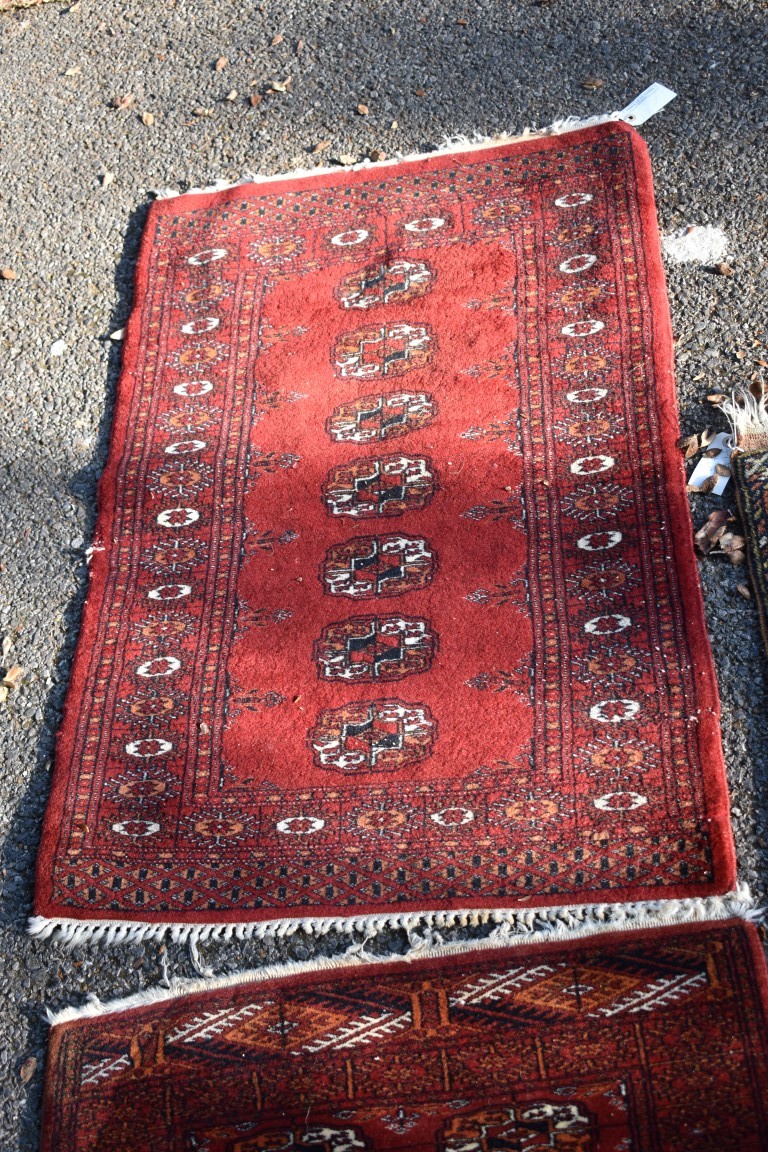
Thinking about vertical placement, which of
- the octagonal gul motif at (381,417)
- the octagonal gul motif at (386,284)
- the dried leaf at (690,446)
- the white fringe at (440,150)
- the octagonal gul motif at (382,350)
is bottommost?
the dried leaf at (690,446)

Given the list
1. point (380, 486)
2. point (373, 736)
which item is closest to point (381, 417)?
point (380, 486)

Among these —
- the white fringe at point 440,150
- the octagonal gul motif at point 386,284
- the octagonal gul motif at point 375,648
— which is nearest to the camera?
the octagonal gul motif at point 375,648

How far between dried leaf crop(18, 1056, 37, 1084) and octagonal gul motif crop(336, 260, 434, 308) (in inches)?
84.2

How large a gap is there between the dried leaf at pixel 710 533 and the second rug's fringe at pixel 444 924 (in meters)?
0.81

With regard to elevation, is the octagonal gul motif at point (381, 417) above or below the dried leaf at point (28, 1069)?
above

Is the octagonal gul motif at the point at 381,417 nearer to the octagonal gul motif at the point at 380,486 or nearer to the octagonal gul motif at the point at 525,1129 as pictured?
the octagonal gul motif at the point at 380,486

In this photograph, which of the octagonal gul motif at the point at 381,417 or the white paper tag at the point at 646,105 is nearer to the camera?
the octagonal gul motif at the point at 381,417

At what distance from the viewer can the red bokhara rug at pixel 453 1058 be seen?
6.68ft

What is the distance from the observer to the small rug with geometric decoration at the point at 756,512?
2.50 meters

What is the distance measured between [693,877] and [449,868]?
0.51m

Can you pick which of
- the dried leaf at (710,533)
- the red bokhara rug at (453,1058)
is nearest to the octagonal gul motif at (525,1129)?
the red bokhara rug at (453,1058)

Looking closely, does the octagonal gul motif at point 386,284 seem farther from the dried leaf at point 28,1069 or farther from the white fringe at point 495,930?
the dried leaf at point 28,1069

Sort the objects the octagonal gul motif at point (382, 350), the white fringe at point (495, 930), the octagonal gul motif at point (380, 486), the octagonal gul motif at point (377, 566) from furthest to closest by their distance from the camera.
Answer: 1. the octagonal gul motif at point (382, 350)
2. the octagonal gul motif at point (380, 486)
3. the octagonal gul motif at point (377, 566)
4. the white fringe at point (495, 930)

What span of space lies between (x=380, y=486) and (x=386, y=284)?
71 cm
